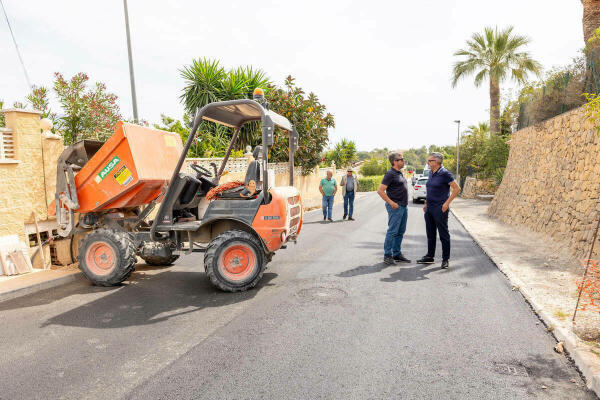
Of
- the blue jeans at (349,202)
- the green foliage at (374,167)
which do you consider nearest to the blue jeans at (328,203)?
the blue jeans at (349,202)

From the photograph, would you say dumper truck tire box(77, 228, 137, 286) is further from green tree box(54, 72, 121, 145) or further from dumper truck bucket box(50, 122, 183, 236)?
green tree box(54, 72, 121, 145)

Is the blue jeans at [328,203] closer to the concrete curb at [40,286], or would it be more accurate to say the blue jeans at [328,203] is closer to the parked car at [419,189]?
the concrete curb at [40,286]

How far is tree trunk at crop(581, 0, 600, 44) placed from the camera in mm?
11586

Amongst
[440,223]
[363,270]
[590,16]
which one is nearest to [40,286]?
[363,270]

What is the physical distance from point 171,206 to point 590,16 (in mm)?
12955

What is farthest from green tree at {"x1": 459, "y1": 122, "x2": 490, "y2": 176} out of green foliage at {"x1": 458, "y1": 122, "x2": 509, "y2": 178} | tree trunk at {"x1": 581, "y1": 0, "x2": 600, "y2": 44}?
tree trunk at {"x1": 581, "y1": 0, "x2": 600, "y2": 44}

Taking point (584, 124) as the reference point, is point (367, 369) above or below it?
below

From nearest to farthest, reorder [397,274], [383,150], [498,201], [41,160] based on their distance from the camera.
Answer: [397,274] → [41,160] → [498,201] → [383,150]

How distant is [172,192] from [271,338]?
291cm

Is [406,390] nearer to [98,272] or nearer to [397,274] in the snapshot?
[397,274]

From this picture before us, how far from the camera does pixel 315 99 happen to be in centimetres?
2127

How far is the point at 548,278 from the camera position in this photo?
6129mm

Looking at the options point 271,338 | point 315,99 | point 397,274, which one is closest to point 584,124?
point 397,274

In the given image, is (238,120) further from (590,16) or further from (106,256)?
(590,16)
